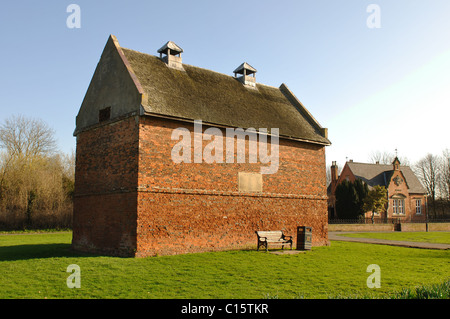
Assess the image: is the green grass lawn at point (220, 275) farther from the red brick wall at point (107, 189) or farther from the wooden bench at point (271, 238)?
the red brick wall at point (107, 189)

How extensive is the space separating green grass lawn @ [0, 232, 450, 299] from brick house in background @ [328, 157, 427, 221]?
42.3 metres

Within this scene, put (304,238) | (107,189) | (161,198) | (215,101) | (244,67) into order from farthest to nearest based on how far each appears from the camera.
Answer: (244,67), (215,101), (304,238), (107,189), (161,198)

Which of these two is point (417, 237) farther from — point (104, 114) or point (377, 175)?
point (377, 175)

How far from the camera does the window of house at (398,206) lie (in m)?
57.8

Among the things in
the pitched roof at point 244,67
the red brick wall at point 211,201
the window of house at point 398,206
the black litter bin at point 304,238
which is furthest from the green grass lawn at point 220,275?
the window of house at point 398,206

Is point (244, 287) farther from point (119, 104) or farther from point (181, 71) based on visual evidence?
point (181, 71)

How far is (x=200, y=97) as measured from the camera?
1948cm

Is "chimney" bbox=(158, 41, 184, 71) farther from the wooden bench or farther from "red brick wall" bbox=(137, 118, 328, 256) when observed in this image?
the wooden bench

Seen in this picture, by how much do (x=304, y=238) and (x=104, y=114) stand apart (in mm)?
11751

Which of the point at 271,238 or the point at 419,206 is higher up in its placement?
the point at 419,206

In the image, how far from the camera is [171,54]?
69.1 ft

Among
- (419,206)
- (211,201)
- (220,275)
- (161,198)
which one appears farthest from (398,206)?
(220,275)

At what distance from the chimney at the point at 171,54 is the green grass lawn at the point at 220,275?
417 inches
